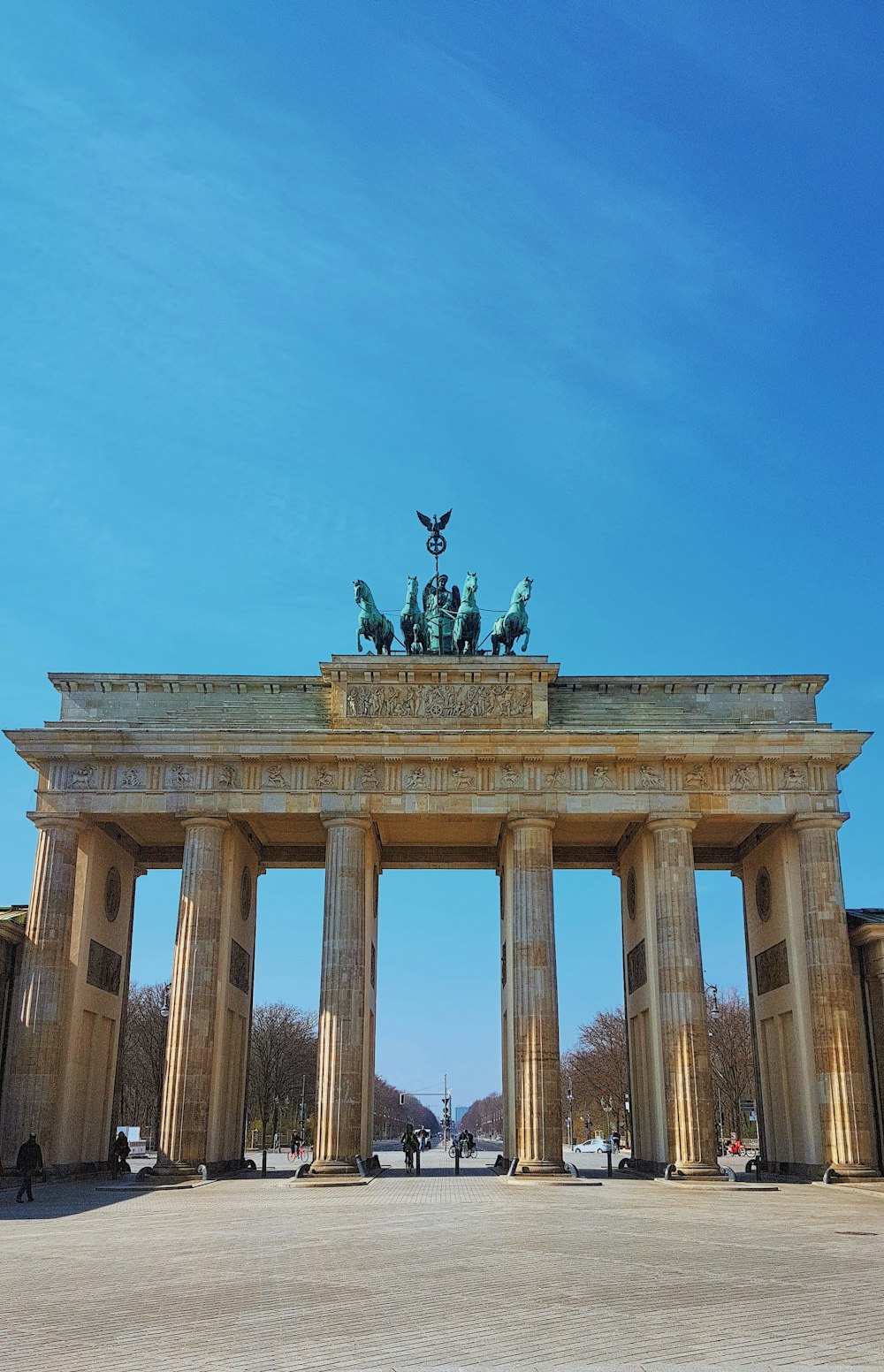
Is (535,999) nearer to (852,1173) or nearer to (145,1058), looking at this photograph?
(852,1173)

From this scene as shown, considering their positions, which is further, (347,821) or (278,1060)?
(278,1060)

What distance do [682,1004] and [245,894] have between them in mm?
16131

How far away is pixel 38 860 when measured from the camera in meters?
37.5

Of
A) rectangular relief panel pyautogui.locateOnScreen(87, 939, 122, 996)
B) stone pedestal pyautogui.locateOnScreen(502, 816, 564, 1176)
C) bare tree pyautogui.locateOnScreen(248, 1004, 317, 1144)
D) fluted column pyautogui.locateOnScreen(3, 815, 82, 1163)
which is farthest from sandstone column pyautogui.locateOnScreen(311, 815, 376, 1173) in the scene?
bare tree pyautogui.locateOnScreen(248, 1004, 317, 1144)

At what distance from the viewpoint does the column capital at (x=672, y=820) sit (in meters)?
38.0

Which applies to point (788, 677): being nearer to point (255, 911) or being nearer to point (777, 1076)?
point (777, 1076)

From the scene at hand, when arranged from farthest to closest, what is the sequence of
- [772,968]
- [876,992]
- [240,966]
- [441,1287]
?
1. [240,966]
2. [772,968]
3. [876,992]
4. [441,1287]

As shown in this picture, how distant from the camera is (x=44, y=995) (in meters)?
36.1

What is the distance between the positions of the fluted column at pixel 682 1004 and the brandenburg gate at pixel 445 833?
8 cm

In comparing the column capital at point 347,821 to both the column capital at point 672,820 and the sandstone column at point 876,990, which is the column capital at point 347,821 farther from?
the sandstone column at point 876,990

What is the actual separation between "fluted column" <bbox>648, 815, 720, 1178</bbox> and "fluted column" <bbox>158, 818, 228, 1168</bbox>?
14.1m

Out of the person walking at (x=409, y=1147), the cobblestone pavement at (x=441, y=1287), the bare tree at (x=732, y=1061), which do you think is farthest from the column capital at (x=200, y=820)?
the bare tree at (x=732, y=1061)

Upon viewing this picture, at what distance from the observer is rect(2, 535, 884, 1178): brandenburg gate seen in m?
35.8

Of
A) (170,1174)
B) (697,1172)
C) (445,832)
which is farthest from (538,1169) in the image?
(445,832)
